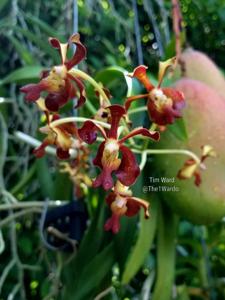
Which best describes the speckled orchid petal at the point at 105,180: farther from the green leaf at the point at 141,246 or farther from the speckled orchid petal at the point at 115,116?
the green leaf at the point at 141,246

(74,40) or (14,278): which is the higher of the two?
(74,40)

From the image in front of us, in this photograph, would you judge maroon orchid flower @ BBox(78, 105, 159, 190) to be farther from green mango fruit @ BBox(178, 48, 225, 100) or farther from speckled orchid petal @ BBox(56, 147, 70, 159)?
green mango fruit @ BBox(178, 48, 225, 100)

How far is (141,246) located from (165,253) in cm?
6

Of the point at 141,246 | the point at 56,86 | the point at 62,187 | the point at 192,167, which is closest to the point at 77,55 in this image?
the point at 56,86

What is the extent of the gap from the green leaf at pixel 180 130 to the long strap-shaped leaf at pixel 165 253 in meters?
0.13

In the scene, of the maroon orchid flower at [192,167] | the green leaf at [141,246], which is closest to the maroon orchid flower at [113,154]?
the maroon orchid flower at [192,167]

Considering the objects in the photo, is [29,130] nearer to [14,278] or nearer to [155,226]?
[14,278]

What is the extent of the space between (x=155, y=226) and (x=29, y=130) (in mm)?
420

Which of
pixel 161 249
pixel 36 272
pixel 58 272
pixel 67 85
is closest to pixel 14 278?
pixel 36 272

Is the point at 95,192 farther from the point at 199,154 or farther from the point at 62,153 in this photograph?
the point at 62,153

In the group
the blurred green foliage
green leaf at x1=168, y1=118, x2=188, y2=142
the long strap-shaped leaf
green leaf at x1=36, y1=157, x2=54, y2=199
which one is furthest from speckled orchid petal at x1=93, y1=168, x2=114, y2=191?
green leaf at x1=36, y1=157, x2=54, y2=199

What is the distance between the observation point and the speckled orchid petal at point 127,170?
16.2 inches

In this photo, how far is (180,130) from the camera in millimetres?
634

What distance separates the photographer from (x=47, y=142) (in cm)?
53
